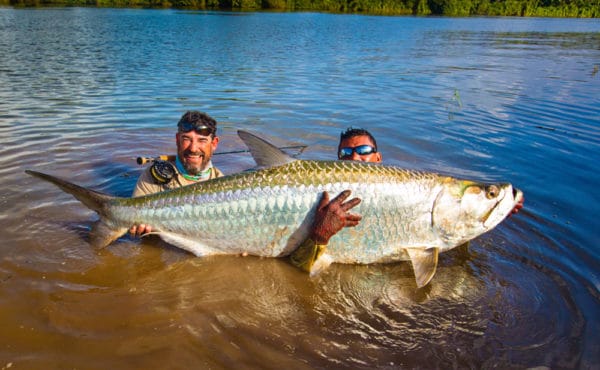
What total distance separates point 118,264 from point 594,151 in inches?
300

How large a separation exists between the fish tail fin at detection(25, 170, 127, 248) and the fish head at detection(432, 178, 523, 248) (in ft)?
8.70

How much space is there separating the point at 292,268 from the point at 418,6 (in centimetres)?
7783

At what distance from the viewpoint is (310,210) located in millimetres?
3254

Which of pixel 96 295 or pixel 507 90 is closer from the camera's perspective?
pixel 96 295

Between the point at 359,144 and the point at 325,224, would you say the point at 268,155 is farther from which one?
the point at 359,144

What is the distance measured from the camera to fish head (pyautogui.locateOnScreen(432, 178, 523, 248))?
3189mm

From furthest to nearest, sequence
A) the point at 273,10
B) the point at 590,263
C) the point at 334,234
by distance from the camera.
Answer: the point at 273,10, the point at 590,263, the point at 334,234

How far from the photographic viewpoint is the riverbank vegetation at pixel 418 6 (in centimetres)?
6538

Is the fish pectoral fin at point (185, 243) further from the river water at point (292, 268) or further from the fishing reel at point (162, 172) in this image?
the fishing reel at point (162, 172)

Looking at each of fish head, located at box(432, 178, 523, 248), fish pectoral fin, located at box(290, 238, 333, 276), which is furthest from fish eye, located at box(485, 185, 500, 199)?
fish pectoral fin, located at box(290, 238, 333, 276)

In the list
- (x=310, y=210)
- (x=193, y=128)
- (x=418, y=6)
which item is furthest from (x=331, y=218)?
(x=418, y=6)

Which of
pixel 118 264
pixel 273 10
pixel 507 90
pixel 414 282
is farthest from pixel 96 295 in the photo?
pixel 273 10

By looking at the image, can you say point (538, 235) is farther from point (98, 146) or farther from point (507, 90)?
point (507, 90)

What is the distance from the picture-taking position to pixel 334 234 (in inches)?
126
